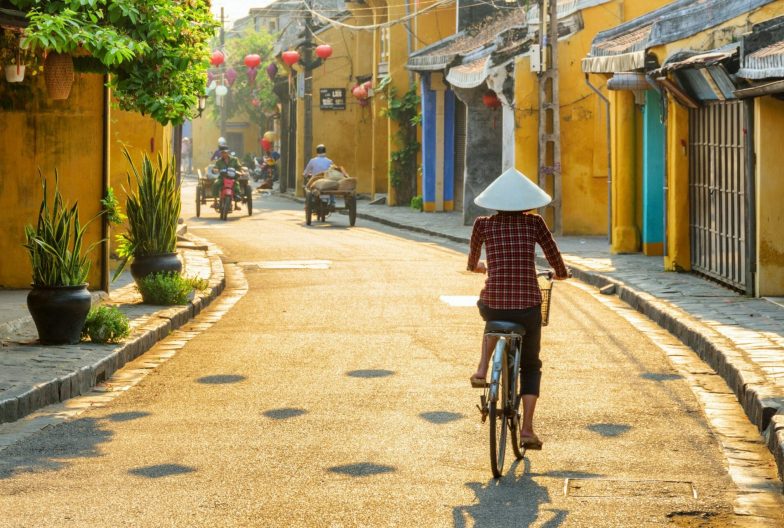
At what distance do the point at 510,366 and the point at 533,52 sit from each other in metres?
19.4

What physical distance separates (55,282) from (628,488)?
642cm

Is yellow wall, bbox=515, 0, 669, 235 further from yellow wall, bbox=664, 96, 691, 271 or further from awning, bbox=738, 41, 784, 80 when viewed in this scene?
awning, bbox=738, 41, 784, 80

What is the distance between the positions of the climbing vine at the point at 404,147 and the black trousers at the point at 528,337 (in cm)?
3229

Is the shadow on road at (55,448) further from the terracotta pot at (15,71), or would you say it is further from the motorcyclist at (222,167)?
the motorcyclist at (222,167)

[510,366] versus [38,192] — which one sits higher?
[38,192]

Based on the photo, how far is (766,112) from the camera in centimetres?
1537

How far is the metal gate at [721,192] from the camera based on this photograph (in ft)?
53.0

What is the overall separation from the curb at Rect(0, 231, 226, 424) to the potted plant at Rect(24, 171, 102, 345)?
0.50 m

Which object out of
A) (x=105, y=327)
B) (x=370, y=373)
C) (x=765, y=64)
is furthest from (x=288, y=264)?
(x=370, y=373)

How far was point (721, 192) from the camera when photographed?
17578 mm

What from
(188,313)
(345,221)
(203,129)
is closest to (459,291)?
(188,313)

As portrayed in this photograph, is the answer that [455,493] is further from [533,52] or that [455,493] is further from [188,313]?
[533,52]

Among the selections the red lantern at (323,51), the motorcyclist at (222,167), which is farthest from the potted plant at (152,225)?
the red lantern at (323,51)

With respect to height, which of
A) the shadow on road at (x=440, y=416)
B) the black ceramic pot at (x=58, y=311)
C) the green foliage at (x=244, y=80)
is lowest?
the shadow on road at (x=440, y=416)
